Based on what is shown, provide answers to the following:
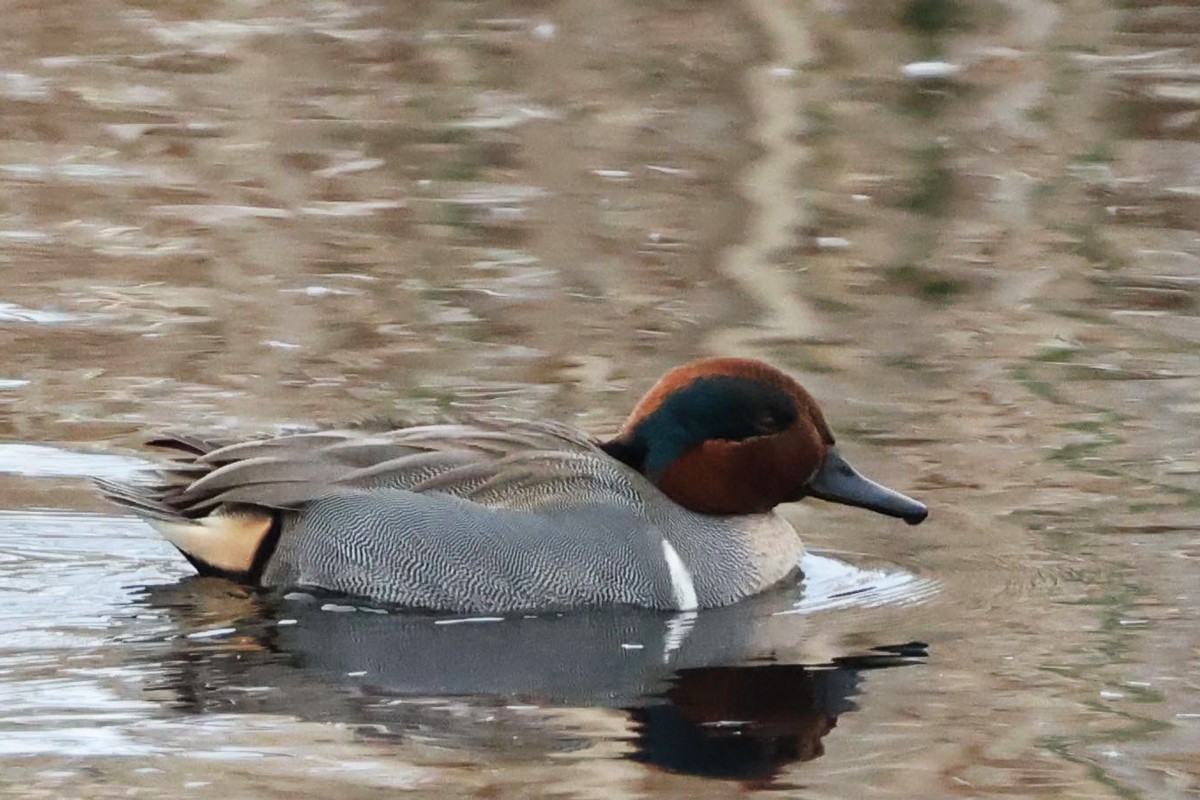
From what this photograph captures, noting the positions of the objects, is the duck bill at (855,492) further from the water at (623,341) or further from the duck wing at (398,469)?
the duck wing at (398,469)

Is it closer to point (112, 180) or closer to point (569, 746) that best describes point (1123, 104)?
point (112, 180)

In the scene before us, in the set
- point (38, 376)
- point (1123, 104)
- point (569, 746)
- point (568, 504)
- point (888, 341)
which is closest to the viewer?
point (569, 746)

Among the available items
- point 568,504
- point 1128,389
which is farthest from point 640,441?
point 1128,389

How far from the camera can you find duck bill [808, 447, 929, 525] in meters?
7.22

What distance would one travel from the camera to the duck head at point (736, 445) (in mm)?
7215

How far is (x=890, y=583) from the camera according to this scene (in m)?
7.16

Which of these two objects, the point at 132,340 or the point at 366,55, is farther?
the point at 366,55

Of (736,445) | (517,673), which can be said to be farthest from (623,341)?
(517,673)

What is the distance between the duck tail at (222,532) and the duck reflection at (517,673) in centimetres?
8

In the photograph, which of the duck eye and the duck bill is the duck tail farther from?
the duck bill

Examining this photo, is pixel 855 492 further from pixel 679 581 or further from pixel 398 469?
pixel 398 469

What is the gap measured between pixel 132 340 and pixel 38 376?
610 mm

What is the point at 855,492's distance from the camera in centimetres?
730

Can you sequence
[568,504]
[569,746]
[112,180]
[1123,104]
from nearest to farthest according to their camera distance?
[569,746], [568,504], [112,180], [1123,104]
